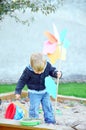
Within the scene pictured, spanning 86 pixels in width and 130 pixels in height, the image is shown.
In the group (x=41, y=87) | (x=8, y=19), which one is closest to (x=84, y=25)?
(x=8, y=19)

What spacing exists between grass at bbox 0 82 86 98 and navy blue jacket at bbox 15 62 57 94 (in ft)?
10.1

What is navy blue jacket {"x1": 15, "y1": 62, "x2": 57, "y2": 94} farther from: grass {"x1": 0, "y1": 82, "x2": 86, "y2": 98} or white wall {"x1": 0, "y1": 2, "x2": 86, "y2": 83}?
white wall {"x1": 0, "y1": 2, "x2": 86, "y2": 83}

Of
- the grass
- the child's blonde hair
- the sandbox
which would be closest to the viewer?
the child's blonde hair

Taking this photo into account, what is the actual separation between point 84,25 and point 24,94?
117 inches

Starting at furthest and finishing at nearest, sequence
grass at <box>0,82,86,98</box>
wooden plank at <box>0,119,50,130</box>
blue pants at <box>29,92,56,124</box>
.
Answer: grass at <box>0,82,86,98</box> < blue pants at <box>29,92,56,124</box> < wooden plank at <box>0,119,50,130</box>

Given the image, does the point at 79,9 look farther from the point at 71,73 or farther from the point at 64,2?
the point at 71,73

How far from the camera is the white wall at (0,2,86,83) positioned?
9.07 metres

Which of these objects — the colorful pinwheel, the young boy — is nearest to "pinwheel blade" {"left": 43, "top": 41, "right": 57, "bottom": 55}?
the colorful pinwheel

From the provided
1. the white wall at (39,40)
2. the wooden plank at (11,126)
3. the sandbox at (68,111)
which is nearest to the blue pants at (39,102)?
the sandbox at (68,111)

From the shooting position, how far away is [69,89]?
838 centimetres

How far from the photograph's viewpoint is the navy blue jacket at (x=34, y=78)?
4535mm

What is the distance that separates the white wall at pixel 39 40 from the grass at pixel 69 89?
0.92 ft

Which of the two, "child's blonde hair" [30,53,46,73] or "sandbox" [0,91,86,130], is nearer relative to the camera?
"child's blonde hair" [30,53,46,73]

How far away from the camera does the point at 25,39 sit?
9211 millimetres
